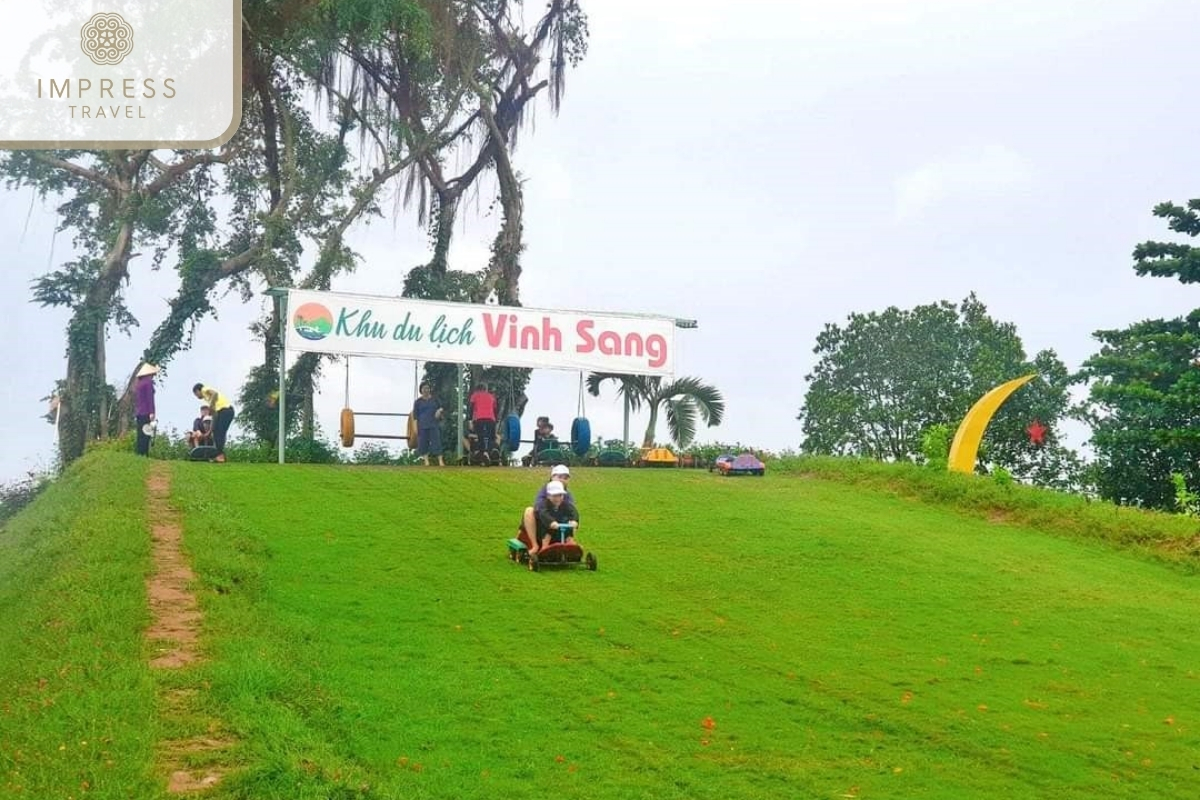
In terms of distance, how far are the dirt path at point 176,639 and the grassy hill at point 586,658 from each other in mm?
47

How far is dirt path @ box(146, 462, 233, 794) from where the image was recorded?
8.16m

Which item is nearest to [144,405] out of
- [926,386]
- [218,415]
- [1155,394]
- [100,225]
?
[218,415]

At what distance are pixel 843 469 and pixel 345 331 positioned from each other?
1004 centimetres

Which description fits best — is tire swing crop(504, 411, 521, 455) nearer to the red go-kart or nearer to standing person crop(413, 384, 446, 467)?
standing person crop(413, 384, 446, 467)

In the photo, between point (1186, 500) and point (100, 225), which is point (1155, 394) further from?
point (100, 225)

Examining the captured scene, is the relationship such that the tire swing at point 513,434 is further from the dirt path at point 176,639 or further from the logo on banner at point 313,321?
the dirt path at point 176,639

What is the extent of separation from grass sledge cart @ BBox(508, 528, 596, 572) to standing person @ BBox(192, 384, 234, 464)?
10450 mm

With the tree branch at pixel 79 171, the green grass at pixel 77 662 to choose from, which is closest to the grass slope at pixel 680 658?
the green grass at pixel 77 662

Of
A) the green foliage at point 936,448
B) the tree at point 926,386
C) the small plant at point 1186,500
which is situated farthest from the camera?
the tree at point 926,386

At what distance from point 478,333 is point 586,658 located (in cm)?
1673

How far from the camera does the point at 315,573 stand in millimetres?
14852

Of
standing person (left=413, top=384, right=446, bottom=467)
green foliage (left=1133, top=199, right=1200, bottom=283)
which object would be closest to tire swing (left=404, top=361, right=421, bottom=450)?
standing person (left=413, top=384, right=446, bottom=467)

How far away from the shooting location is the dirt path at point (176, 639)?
8.16m

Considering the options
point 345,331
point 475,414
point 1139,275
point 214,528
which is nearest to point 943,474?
point 1139,275
